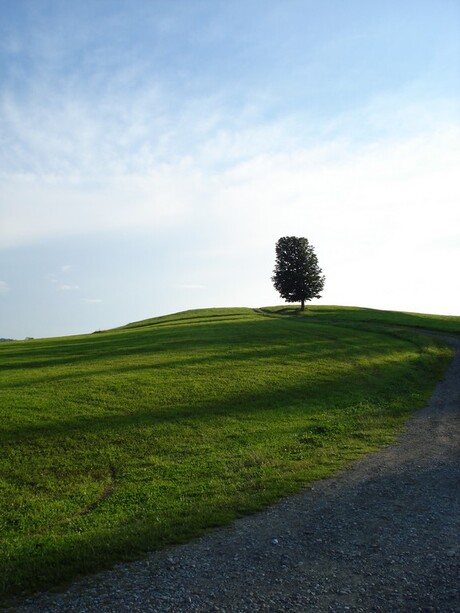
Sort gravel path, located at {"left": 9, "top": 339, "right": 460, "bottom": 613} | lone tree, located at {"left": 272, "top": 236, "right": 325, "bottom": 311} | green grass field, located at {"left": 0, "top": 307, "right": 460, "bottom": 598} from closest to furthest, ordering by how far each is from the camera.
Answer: gravel path, located at {"left": 9, "top": 339, "right": 460, "bottom": 613}
green grass field, located at {"left": 0, "top": 307, "right": 460, "bottom": 598}
lone tree, located at {"left": 272, "top": 236, "right": 325, "bottom": 311}

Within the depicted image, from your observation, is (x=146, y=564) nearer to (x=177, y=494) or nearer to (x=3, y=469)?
(x=177, y=494)

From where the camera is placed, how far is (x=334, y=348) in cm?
5338

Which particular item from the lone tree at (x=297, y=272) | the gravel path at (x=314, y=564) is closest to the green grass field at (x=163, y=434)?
the gravel path at (x=314, y=564)

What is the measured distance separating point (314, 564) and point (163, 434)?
14147 mm

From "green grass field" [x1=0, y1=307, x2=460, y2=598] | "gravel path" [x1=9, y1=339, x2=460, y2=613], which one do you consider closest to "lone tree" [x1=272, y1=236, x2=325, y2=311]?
"green grass field" [x1=0, y1=307, x2=460, y2=598]

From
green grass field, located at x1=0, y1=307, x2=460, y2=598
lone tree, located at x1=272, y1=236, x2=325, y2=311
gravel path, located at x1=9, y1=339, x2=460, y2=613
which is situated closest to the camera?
gravel path, located at x1=9, y1=339, x2=460, y2=613

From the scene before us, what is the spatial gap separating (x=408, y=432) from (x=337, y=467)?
26.3 ft

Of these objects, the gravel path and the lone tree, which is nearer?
the gravel path

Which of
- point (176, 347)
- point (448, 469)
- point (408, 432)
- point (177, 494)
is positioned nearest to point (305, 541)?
point (177, 494)

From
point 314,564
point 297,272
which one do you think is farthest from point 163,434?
point 297,272

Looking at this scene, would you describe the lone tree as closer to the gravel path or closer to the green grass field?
the green grass field

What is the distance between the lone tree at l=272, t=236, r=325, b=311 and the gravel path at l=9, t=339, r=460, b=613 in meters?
91.7

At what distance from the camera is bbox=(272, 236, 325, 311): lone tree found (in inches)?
4225

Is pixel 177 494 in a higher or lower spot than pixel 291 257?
lower
